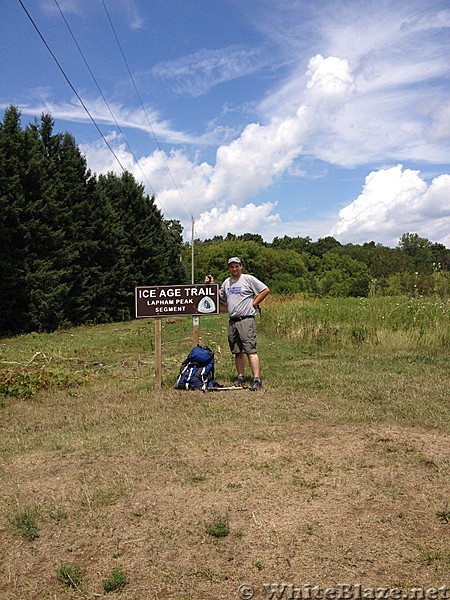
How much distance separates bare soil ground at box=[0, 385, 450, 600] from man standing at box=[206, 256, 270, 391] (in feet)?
5.06

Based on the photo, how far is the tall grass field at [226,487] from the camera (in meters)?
2.94

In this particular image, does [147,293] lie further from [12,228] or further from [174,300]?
[12,228]

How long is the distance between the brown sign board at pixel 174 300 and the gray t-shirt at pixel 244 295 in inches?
14.9

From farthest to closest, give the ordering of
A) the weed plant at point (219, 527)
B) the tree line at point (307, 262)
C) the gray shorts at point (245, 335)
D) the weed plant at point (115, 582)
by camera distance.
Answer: the tree line at point (307, 262) → the gray shorts at point (245, 335) → the weed plant at point (219, 527) → the weed plant at point (115, 582)

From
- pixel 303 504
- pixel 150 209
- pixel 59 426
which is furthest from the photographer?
pixel 150 209

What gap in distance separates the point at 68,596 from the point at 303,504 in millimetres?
1593

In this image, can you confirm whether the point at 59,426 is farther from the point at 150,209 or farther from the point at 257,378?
the point at 150,209

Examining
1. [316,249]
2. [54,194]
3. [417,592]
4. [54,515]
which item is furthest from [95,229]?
[316,249]

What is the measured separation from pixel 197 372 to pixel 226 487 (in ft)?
11.7

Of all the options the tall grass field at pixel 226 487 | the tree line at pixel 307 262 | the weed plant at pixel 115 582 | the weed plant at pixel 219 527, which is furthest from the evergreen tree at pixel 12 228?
the tree line at pixel 307 262

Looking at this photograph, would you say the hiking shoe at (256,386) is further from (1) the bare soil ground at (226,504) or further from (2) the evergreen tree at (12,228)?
(2) the evergreen tree at (12,228)

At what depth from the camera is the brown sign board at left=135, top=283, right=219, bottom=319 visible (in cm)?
791

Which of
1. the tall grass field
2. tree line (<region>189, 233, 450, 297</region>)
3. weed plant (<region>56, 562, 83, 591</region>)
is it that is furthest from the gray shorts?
tree line (<region>189, 233, 450, 297</region>)

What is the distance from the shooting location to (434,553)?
9.77 ft
